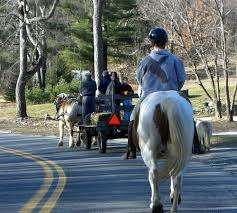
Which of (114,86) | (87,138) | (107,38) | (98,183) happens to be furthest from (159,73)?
(107,38)

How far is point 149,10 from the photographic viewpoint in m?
34.3

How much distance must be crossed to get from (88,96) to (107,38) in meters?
37.1

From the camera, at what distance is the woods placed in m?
33.2

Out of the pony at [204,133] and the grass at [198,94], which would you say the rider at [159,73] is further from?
the grass at [198,94]

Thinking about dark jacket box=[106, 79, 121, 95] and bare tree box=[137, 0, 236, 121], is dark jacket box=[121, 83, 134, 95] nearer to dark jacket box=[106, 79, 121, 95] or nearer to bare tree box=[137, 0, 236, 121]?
dark jacket box=[106, 79, 121, 95]

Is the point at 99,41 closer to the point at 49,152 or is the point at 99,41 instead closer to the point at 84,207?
the point at 49,152

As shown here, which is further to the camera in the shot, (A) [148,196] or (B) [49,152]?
(B) [49,152]

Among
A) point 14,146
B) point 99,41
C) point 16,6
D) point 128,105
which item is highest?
point 16,6

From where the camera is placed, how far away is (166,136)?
9.04 metres

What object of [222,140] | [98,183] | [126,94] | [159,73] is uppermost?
[159,73]

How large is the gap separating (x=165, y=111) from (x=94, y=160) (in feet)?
31.1

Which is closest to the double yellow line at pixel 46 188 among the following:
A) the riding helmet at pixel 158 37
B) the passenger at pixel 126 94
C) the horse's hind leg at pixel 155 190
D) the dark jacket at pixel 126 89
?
the horse's hind leg at pixel 155 190

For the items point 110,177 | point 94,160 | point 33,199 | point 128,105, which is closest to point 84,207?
point 33,199

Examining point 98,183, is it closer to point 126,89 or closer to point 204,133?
Answer: point 204,133
